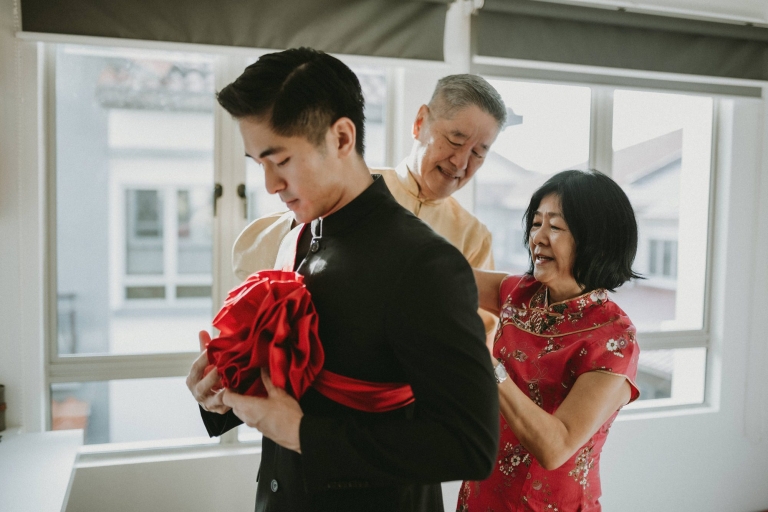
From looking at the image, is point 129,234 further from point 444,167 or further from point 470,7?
point 470,7

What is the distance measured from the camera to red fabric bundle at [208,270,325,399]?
0.82 metres

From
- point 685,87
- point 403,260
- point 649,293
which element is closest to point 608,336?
point 403,260

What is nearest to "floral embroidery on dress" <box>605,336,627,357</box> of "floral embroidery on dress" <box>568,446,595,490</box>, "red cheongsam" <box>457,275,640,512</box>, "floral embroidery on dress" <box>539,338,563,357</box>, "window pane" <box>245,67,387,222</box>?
"red cheongsam" <box>457,275,640,512</box>

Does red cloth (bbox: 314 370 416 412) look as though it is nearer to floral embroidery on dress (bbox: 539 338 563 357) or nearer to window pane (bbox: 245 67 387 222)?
floral embroidery on dress (bbox: 539 338 563 357)

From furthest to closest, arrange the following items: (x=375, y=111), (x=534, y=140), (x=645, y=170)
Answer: (x=645, y=170) → (x=534, y=140) → (x=375, y=111)

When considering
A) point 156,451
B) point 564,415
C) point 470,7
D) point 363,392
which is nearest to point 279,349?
point 363,392

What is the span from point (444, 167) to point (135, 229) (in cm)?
158

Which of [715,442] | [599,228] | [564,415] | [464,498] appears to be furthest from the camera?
[715,442]

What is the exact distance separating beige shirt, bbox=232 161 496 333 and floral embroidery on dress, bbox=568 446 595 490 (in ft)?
1.28

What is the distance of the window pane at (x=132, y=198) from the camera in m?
2.43

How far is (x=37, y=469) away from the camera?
5.81 ft

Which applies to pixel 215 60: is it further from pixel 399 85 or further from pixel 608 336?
pixel 608 336

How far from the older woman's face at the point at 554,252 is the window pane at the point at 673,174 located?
187 cm

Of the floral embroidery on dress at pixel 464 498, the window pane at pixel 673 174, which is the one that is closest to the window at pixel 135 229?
the floral embroidery on dress at pixel 464 498
